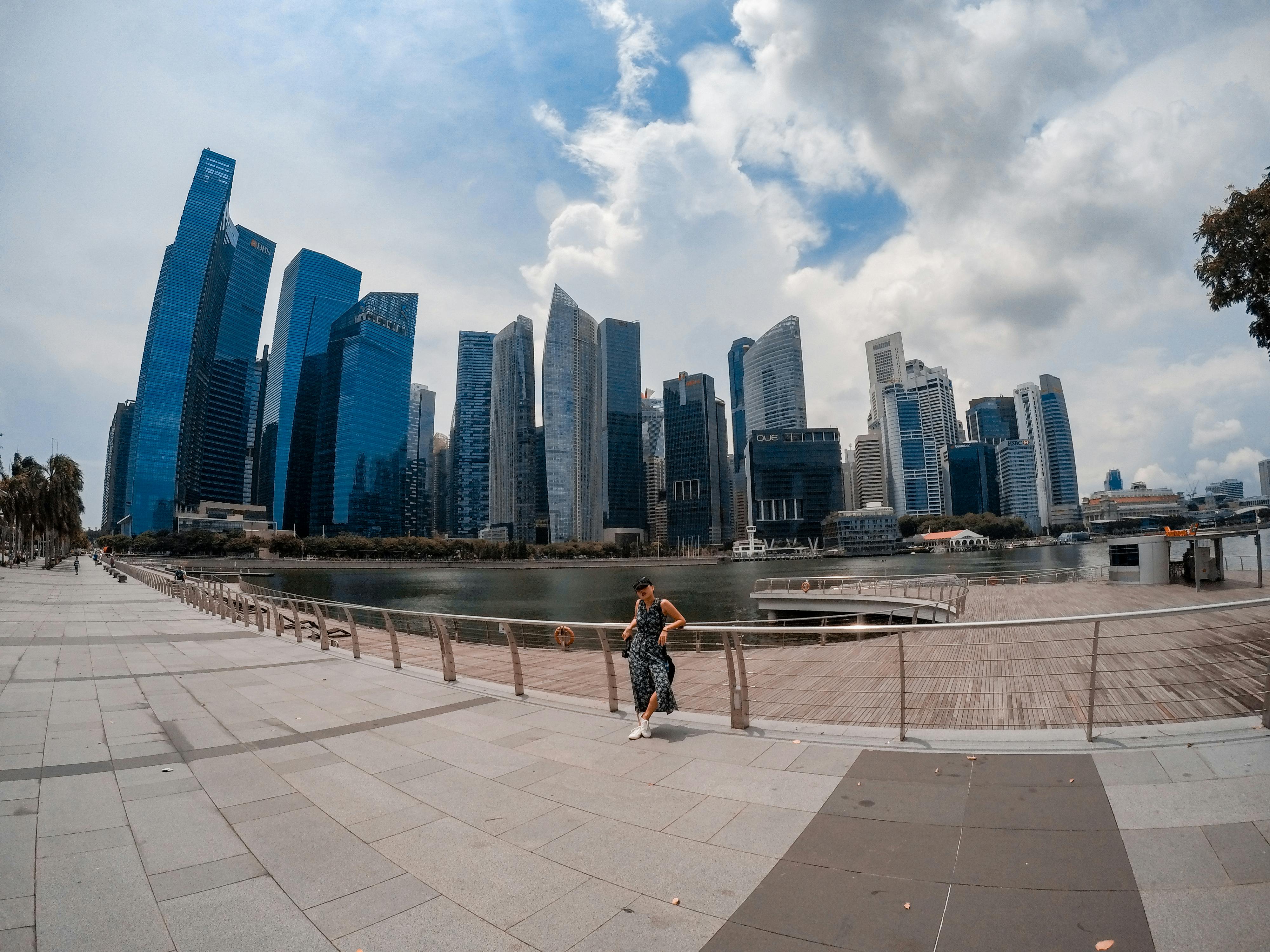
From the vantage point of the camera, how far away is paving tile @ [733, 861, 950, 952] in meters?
2.73

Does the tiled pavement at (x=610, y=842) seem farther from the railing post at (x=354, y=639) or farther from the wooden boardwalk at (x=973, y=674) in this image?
the railing post at (x=354, y=639)

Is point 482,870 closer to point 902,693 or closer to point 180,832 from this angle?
point 180,832

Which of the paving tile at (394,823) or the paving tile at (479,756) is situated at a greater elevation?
the paving tile at (394,823)

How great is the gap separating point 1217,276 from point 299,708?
20955 mm

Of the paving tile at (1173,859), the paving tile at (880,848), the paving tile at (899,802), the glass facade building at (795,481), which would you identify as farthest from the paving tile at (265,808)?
the glass facade building at (795,481)

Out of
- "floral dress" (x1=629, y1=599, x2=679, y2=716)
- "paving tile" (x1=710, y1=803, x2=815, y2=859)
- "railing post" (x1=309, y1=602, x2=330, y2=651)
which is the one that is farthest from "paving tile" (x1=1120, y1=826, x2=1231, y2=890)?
"railing post" (x1=309, y1=602, x2=330, y2=651)

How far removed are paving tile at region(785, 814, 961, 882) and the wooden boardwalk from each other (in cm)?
189

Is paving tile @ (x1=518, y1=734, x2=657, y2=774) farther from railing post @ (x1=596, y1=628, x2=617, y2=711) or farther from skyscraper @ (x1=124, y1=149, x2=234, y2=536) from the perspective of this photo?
skyscraper @ (x1=124, y1=149, x2=234, y2=536)

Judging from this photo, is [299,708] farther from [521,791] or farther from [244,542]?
[244,542]

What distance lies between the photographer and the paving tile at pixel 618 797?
4297 mm

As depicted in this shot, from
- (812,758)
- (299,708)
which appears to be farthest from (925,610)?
(299,708)

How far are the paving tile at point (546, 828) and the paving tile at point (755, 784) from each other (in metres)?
0.82

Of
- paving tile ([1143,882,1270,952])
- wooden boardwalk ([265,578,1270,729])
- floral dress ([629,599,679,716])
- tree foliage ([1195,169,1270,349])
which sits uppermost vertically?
tree foliage ([1195,169,1270,349])

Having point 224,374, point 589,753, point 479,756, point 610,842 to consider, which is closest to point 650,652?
point 589,753
